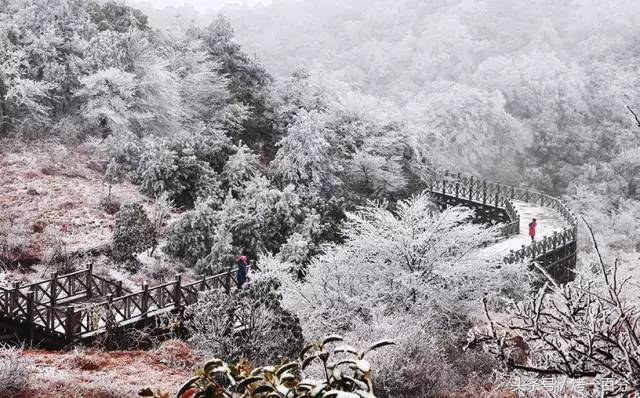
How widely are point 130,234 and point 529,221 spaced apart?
19.0m

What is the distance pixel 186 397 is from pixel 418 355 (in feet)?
25.0

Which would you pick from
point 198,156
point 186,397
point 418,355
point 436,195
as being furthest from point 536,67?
point 186,397

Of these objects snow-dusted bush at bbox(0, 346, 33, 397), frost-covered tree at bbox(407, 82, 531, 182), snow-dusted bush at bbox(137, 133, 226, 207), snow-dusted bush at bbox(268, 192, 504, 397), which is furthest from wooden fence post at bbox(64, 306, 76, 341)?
frost-covered tree at bbox(407, 82, 531, 182)

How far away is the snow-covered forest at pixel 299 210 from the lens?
7.97 m

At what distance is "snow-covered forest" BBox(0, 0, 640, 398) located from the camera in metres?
7.97

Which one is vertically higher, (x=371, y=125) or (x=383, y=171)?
(x=371, y=125)

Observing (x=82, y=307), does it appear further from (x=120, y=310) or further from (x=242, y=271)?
(x=242, y=271)

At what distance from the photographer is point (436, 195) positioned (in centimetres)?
3600

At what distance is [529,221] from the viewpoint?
30.0 m

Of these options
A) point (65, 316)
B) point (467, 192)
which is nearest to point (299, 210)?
point (65, 316)

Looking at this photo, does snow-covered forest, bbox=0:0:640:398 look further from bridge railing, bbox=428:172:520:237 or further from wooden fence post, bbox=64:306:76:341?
bridge railing, bbox=428:172:520:237

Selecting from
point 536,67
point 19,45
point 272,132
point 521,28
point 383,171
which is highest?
point 521,28

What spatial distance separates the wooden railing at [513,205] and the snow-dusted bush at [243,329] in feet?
35.5

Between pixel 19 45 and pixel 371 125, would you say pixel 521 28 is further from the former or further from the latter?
pixel 19 45
